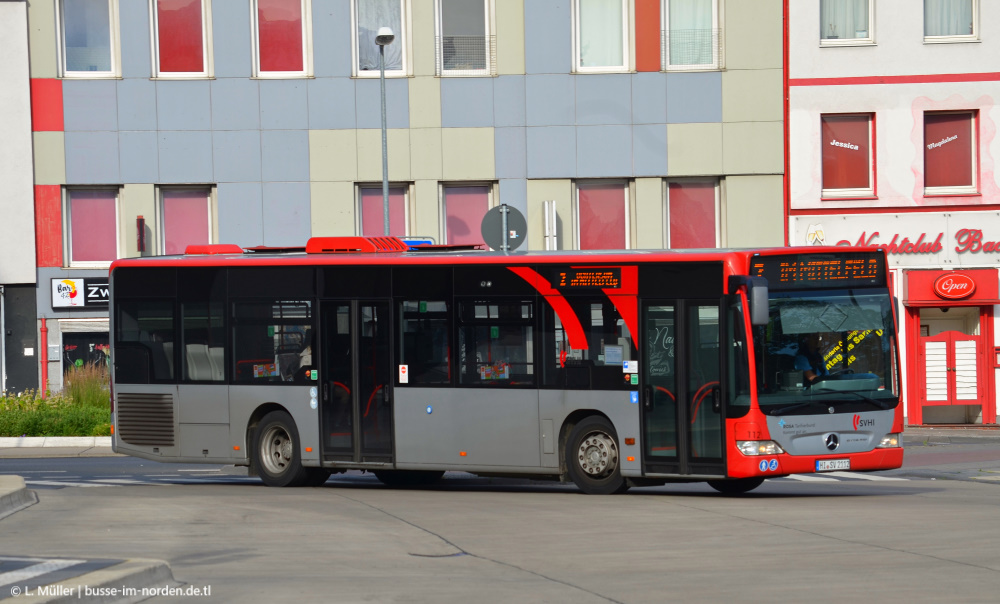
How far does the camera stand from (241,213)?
3089 centimetres

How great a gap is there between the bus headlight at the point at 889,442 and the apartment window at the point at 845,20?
17.2m

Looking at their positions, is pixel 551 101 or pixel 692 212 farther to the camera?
pixel 692 212

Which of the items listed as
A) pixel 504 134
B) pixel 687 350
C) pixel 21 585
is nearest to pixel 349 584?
pixel 21 585

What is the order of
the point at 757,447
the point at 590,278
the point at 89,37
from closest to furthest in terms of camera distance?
the point at 757,447 → the point at 590,278 → the point at 89,37

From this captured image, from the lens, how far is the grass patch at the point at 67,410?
27031mm

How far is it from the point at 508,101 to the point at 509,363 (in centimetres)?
1511

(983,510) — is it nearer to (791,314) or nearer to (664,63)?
(791,314)

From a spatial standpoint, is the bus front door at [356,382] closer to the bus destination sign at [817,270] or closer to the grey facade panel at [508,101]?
the bus destination sign at [817,270]

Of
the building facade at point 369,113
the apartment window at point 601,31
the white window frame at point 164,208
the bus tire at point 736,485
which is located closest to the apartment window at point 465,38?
the building facade at point 369,113

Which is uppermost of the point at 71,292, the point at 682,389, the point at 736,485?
the point at 71,292

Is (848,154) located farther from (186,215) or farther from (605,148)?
(186,215)

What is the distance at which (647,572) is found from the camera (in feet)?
32.6

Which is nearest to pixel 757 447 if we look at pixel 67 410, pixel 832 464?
pixel 832 464

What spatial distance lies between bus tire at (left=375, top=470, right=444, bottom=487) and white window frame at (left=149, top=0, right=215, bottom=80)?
14887 mm
